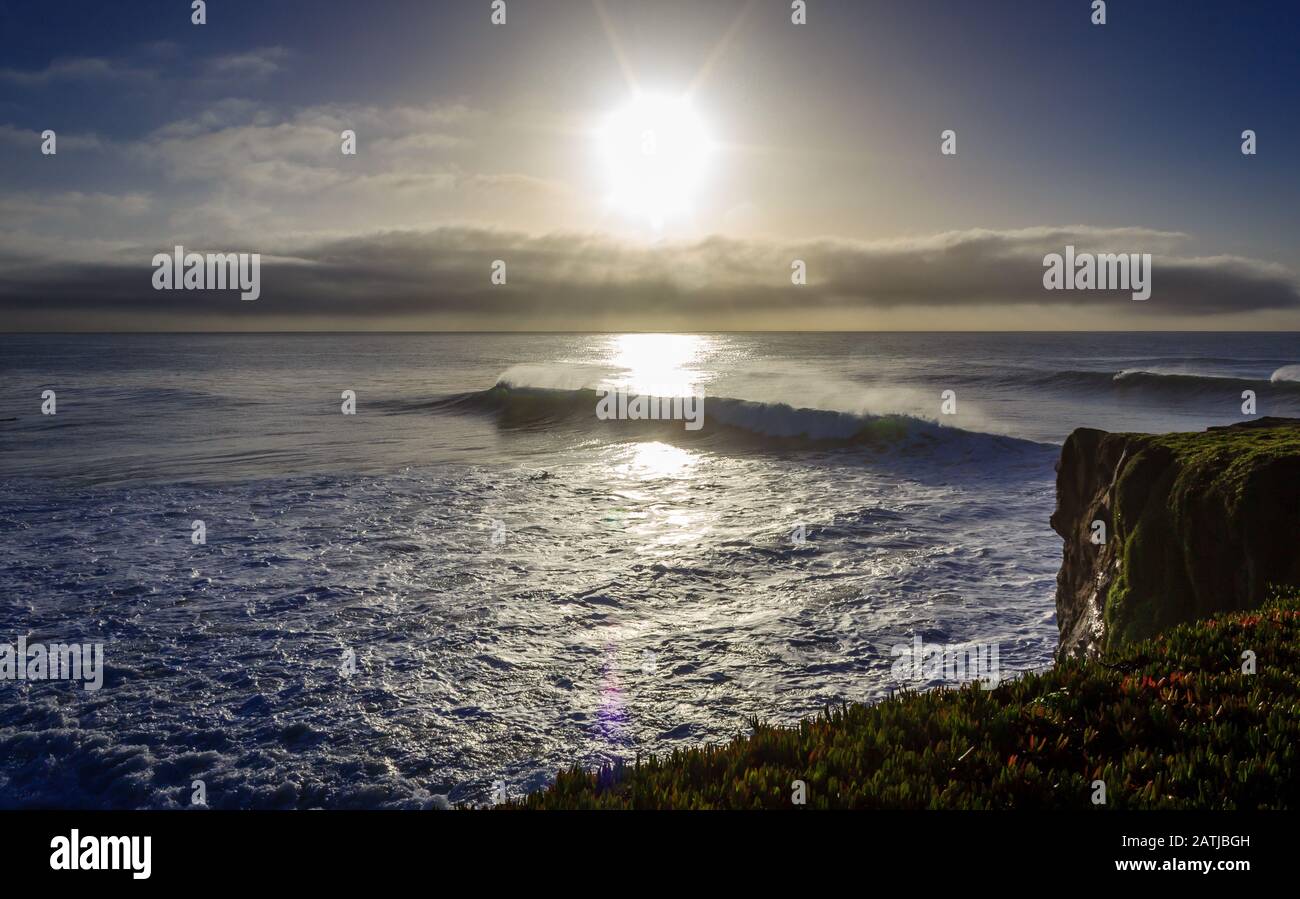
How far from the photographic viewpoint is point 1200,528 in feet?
22.8

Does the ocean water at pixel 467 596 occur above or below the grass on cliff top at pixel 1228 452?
below

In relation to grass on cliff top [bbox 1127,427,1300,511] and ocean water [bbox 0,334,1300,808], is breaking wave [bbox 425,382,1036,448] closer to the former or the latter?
ocean water [bbox 0,334,1300,808]

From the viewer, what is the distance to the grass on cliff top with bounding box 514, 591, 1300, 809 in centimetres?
342

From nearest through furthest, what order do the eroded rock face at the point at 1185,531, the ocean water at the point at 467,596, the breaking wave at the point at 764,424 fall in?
the eroded rock face at the point at 1185,531
the ocean water at the point at 467,596
the breaking wave at the point at 764,424

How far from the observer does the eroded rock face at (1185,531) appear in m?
6.48

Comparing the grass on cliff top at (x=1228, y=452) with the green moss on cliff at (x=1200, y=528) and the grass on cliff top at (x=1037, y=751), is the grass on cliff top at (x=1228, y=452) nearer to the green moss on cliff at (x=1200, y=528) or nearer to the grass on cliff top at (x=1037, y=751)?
the green moss on cliff at (x=1200, y=528)

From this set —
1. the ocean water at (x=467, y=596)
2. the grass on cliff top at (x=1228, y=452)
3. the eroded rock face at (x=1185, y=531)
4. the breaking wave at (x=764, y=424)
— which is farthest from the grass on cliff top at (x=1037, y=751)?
the breaking wave at (x=764, y=424)

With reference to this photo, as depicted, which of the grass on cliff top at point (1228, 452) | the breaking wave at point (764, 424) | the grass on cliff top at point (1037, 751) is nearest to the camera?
the grass on cliff top at point (1037, 751)

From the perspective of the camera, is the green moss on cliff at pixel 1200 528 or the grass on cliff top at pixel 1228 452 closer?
the green moss on cliff at pixel 1200 528

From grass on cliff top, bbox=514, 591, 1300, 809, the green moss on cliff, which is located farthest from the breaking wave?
grass on cliff top, bbox=514, 591, 1300, 809

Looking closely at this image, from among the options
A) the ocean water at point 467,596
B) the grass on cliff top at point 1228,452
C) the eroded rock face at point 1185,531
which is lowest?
the ocean water at point 467,596

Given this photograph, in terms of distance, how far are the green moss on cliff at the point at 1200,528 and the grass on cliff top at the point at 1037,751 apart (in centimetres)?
193

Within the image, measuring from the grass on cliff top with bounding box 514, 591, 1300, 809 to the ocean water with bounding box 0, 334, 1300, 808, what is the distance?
124 inches
